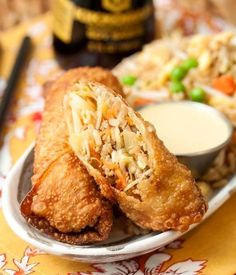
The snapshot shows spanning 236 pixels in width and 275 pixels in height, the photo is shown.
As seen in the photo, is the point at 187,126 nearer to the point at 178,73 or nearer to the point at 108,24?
the point at 178,73

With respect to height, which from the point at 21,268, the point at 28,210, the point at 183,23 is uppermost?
the point at 28,210

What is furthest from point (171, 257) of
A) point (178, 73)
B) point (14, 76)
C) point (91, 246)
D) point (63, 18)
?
point (63, 18)

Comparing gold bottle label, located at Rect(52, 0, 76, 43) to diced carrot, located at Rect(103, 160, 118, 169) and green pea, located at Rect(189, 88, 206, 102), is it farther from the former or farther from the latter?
diced carrot, located at Rect(103, 160, 118, 169)

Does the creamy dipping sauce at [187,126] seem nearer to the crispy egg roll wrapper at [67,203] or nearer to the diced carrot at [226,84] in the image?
the diced carrot at [226,84]

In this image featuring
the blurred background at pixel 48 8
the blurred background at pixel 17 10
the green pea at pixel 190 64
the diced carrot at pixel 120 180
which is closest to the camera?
the diced carrot at pixel 120 180

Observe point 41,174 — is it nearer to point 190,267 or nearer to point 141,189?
point 141,189

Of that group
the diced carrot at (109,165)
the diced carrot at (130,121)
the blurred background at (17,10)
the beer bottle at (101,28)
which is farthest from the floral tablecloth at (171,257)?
the blurred background at (17,10)

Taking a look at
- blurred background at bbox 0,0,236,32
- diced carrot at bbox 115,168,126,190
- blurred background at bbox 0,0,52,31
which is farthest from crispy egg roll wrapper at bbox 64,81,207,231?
blurred background at bbox 0,0,52,31

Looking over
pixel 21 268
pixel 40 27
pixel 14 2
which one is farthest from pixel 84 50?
pixel 21 268
